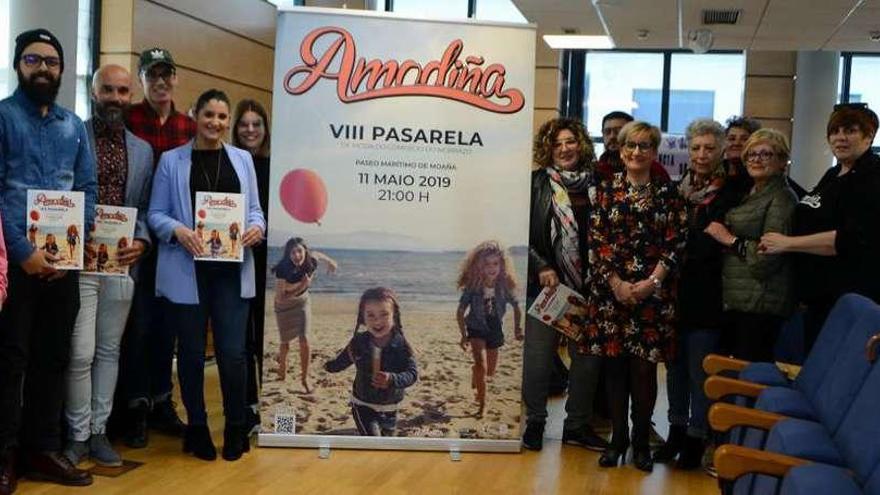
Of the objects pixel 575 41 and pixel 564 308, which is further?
pixel 575 41

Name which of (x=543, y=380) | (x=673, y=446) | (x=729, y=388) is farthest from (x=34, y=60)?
(x=673, y=446)

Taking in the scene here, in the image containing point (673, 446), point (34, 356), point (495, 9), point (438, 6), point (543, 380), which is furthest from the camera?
point (438, 6)

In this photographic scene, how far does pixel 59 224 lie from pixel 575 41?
658cm

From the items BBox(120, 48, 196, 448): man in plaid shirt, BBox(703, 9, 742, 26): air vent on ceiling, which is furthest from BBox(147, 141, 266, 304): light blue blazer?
BBox(703, 9, 742, 26): air vent on ceiling

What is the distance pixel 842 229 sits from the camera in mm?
3668

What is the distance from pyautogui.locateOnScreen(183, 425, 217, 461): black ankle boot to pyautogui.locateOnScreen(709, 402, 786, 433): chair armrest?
2.23m

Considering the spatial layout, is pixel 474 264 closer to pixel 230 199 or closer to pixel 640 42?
pixel 230 199

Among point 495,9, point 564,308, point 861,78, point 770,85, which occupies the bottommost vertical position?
point 564,308

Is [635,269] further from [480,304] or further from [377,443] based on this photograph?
[377,443]

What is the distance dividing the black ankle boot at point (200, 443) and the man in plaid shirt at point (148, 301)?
27 cm

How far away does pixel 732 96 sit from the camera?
10484mm

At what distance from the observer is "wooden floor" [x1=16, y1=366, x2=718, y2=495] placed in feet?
11.9

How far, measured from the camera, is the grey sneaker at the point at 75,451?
3.77 m

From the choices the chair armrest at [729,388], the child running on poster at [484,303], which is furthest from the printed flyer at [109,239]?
the chair armrest at [729,388]
